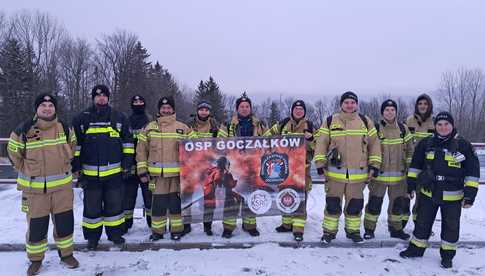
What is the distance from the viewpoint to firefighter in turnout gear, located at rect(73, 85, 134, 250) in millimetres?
5508

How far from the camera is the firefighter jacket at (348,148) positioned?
5.72 metres

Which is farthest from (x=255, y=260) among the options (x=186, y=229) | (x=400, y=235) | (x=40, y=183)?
(x=40, y=183)

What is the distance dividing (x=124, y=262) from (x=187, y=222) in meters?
1.15

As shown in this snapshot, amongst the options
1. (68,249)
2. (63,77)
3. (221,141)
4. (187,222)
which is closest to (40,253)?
(68,249)

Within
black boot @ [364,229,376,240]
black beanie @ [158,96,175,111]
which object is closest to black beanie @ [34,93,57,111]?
black beanie @ [158,96,175,111]

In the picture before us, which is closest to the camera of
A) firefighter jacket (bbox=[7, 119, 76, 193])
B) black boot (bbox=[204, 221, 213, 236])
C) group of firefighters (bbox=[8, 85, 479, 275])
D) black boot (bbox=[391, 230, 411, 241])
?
firefighter jacket (bbox=[7, 119, 76, 193])

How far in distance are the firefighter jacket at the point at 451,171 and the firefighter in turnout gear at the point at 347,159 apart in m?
0.73

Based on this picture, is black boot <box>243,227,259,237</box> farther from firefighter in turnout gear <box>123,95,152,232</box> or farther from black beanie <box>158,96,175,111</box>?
black beanie <box>158,96,175,111</box>

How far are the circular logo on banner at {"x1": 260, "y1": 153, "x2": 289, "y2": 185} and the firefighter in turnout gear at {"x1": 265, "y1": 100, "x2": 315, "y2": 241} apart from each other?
0.43 m

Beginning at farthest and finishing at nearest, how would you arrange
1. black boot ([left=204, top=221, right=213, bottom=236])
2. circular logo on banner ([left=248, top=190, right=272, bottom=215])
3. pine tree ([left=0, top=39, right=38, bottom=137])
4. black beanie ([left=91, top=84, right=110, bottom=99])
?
pine tree ([left=0, top=39, right=38, bottom=137]) < black boot ([left=204, top=221, right=213, bottom=236]) < circular logo on banner ([left=248, top=190, right=272, bottom=215]) < black beanie ([left=91, top=84, right=110, bottom=99])

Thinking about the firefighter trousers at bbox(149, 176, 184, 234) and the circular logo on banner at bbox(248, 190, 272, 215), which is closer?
the firefighter trousers at bbox(149, 176, 184, 234)

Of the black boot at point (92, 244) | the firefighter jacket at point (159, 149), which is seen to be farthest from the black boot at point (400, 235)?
the black boot at point (92, 244)

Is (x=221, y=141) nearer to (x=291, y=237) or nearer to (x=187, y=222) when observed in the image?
(x=187, y=222)

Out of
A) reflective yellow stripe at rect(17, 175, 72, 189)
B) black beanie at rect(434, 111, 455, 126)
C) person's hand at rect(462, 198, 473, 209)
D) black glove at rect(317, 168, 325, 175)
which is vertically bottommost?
person's hand at rect(462, 198, 473, 209)
